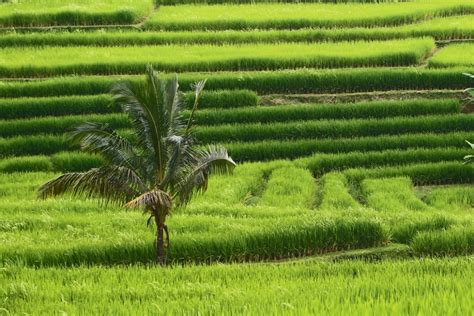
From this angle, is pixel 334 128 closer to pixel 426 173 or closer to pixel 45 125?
pixel 426 173

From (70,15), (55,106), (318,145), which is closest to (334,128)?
(318,145)

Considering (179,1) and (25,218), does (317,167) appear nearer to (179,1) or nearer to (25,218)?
(25,218)

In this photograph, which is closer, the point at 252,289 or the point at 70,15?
the point at 252,289

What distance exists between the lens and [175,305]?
628 centimetres

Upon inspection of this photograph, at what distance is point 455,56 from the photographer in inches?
766

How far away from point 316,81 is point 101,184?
964cm

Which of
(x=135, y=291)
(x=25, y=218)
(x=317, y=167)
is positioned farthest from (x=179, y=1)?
(x=135, y=291)

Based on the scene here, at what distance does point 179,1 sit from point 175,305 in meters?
20.4

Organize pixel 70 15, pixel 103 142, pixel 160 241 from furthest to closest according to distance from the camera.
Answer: pixel 70 15
pixel 103 142
pixel 160 241

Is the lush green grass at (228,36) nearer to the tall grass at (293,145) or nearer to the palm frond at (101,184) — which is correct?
the tall grass at (293,145)

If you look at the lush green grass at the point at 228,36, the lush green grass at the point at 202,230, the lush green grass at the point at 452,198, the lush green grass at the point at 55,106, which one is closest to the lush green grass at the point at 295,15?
the lush green grass at the point at 228,36

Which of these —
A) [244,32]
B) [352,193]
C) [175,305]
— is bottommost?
[352,193]

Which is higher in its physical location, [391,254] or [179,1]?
[179,1]

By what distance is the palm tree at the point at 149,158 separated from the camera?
9023 millimetres
